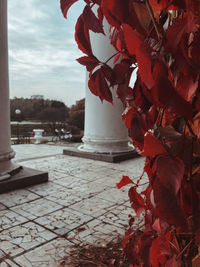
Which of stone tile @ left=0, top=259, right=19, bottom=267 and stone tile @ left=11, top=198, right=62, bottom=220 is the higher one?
stone tile @ left=11, top=198, right=62, bottom=220

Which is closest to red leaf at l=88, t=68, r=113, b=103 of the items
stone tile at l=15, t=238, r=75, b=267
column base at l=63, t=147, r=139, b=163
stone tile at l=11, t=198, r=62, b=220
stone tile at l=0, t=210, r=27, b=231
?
stone tile at l=15, t=238, r=75, b=267

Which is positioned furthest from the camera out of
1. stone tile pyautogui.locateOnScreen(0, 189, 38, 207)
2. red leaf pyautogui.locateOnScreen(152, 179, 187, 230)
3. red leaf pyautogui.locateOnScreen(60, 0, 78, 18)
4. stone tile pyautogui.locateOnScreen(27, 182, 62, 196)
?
stone tile pyautogui.locateOnScreen(27, 182, 62, 196)

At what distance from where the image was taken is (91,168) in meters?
6.45

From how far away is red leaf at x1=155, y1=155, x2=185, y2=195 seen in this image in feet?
1.66

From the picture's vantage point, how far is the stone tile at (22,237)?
260 cm

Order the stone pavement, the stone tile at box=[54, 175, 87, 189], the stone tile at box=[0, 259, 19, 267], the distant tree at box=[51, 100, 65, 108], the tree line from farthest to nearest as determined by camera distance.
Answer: the distant tree at box=[51, 100, 65, 108] → the tree line → the stone tile at box=[54, 175, 87, 189] → the stone pavement → the stone tile at box=[0, 259, 19, 267]

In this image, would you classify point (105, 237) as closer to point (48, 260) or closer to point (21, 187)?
point (48, 260)

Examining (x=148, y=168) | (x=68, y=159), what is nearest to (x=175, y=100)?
(x=148, y=168)

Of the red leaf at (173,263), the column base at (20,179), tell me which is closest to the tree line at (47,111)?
the column base at (20,179)

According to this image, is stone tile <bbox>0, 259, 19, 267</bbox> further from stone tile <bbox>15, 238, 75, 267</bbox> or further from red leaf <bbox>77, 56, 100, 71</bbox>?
red leaf <bbox>77, 56, 100, 71</bbox>

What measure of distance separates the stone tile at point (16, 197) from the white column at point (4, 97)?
0.52 m

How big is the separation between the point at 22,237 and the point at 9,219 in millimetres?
567

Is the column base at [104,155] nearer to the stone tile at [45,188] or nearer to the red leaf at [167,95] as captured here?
the stone tile at [45,188]

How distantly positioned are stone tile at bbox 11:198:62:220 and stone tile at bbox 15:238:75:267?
0.81 metres
